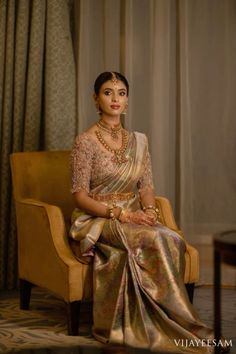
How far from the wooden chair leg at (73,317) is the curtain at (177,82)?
1.27 metres

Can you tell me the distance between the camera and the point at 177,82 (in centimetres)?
434

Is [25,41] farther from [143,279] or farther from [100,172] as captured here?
[143,279]

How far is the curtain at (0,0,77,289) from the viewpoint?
4.22 metres

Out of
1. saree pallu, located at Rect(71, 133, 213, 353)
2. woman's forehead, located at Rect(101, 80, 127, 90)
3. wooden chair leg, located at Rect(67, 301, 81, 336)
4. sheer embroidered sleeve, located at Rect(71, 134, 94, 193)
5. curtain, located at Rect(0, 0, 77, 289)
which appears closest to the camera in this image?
saree pallu, located at Rect(71, 133, 213, 353)

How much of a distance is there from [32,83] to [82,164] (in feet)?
3.38

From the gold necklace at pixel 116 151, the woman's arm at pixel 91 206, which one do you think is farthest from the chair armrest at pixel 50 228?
the gold necklace at pixel 116 151

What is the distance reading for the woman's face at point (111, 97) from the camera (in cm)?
350

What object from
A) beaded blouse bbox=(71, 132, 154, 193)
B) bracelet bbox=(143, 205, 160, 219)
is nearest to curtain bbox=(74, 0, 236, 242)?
bracelet bbox=(143, 205, 160, 219)

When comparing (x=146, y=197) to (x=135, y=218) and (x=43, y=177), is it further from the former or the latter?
(x=43, y=177)

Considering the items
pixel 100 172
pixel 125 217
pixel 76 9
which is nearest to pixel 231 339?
pixel 125 217

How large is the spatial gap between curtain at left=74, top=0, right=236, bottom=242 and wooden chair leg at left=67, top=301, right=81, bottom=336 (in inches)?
50.1

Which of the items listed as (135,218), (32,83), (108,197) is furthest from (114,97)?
(32,83)

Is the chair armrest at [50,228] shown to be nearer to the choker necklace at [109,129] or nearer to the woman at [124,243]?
the woman at [124,243]

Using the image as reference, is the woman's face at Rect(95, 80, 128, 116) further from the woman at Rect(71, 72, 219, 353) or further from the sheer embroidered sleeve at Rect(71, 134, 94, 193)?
the sheer embroidered sleeve at Rect(71, 134, 94, 193)
